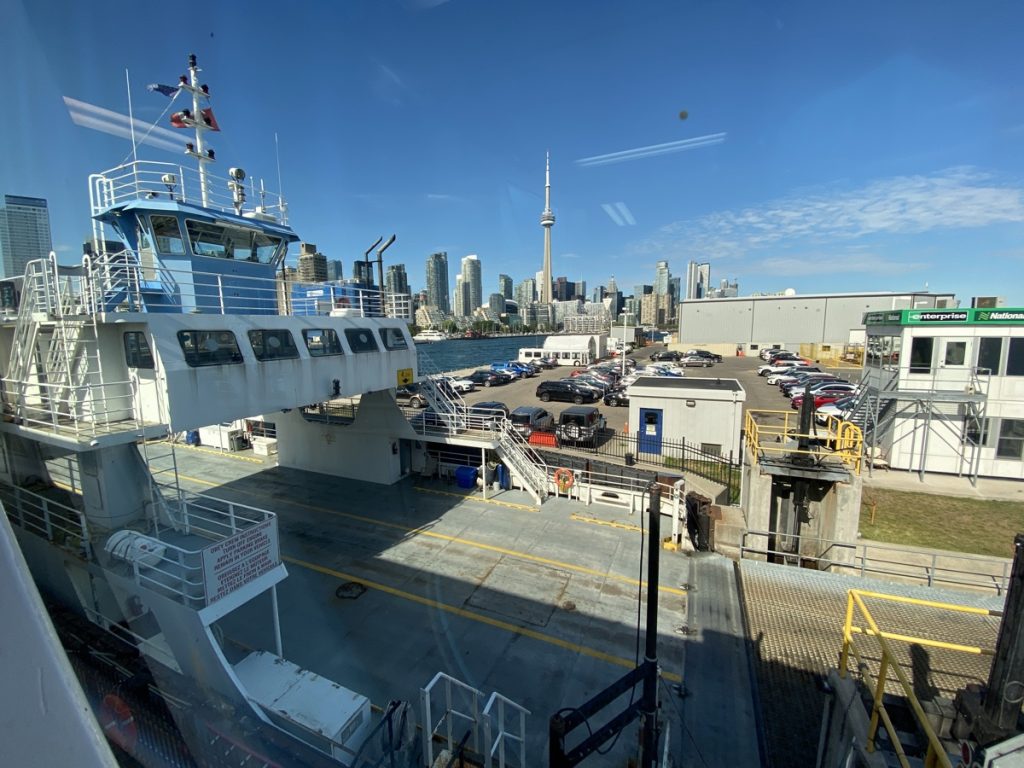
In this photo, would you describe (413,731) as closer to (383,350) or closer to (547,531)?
(547,531)

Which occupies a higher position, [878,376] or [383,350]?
[383,350]

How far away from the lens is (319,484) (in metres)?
16.7

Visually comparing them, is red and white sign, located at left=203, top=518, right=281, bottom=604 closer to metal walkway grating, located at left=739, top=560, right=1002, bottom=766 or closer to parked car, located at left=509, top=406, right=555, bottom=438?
metal walkway grating, located at left=739, top=560, right=1002, bottom=766

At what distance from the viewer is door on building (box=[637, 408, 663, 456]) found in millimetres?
18484

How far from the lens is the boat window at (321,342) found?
1206cm

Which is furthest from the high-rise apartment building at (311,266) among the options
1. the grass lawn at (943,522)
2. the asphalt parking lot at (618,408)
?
the grass lawn at (943,522)

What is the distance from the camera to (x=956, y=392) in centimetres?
1622

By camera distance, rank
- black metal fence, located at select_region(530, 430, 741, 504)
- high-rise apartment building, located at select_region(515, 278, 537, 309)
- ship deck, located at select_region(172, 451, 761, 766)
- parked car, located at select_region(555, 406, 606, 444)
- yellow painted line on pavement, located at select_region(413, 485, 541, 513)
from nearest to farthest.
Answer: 1. ship deck, located at select_region(172, 451, 761, 766)
2. yellow painted line on pavement, located at select_region(413, 485, 541, 513)
3. black metal fence, located at select_region(530, 430, 741, 504)
4. parked car, located at select_region(555, 406, 606, 444)
5. high-rise apartment building, located at select_region(515, 278, 537, 309)

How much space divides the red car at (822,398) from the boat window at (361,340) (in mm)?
24026

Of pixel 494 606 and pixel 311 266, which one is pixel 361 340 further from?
pixel 494 606

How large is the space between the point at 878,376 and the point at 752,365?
35.8 m

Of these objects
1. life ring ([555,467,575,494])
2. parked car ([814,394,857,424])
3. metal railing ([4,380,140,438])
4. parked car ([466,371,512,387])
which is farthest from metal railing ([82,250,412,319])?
parked car ([466,371,512,387])

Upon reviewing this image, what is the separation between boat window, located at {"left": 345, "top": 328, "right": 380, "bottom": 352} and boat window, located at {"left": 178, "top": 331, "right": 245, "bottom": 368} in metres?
3.68

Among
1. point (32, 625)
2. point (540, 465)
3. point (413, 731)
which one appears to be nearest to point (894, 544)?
point (540, 465)
